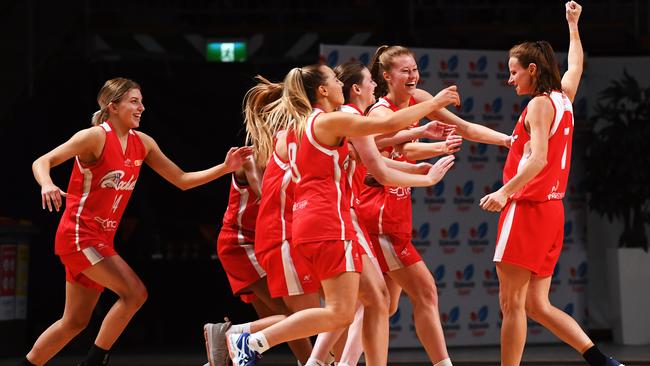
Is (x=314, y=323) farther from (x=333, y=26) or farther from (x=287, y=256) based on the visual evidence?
(x=333, y=26)

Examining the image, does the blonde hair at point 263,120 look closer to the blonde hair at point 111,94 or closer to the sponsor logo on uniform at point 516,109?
the blonde hair at point 111,94

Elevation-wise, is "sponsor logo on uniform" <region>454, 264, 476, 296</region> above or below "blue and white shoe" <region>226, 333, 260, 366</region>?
below

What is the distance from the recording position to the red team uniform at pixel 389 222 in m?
5.76

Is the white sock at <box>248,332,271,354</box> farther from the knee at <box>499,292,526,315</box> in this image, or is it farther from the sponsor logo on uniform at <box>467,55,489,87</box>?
the sponsor logo on uniform at <box>467,55,489,87</box>

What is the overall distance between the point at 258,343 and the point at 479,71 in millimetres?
4826

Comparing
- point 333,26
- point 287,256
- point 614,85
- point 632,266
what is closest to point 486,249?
point 632,266

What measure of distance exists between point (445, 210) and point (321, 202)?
4.48 metres

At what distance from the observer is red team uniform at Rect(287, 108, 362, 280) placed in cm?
501

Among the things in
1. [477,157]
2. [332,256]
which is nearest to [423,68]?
[477,157]

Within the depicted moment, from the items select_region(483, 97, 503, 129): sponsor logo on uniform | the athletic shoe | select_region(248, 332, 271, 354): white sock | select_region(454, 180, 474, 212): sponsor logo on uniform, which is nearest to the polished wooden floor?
select_region(454, 180, 474, 212): sponsor logo on uniform

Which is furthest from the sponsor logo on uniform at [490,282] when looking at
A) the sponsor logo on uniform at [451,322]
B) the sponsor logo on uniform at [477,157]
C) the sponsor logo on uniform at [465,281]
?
the sponsor logo on uniform at [477,157]

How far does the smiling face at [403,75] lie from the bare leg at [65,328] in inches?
79.8

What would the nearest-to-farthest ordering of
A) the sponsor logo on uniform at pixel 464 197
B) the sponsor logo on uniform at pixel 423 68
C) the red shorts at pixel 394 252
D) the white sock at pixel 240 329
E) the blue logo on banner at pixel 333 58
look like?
the white sock at pixel 240 329 < the red shorts at pixel 394 252 < the blue logo on banner at pixel 333 58 < the sponsor logo on uniform at pixel 423 68 < the sponsor logo on uniform at pixel 464 197

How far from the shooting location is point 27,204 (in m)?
9.62
